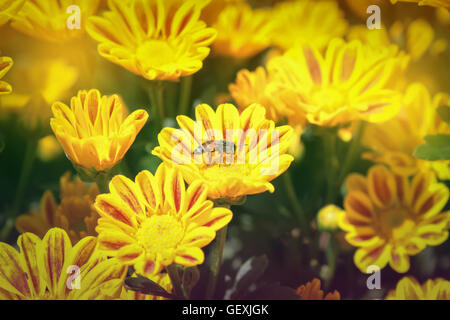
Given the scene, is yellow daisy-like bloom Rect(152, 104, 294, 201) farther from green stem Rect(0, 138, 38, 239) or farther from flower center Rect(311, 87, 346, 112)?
green stem Rect(0, 138, 38, 239)

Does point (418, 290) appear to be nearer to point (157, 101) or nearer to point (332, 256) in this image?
point (332, 256)

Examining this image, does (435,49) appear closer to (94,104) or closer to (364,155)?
(364,155)

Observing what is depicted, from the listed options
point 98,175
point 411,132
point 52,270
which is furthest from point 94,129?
point 411,132

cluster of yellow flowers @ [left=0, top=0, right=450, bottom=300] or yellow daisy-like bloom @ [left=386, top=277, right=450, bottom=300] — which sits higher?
cluster of yellow flowers @ [left=0, top=0, right=450, bottom=300]

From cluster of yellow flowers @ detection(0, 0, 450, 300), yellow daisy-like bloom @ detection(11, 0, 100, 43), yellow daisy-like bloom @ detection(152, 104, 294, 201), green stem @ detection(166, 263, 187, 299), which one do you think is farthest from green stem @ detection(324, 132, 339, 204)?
yellow daisy-like bloom @ detection(11, 0, 100, 43)

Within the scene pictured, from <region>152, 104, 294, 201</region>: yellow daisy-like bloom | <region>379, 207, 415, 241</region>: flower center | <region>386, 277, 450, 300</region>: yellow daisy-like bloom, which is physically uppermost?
<region>152, 104, 294, 201</region>: yellow daisy-like bloom
